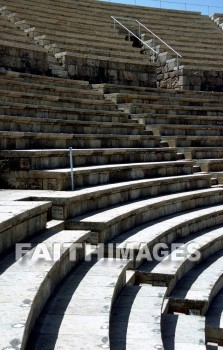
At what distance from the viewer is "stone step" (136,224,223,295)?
5420 millimetres

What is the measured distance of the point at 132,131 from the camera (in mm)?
10586

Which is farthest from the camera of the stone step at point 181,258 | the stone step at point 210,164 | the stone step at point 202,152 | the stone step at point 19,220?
the stone step at point 202,152

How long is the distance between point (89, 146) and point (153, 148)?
1707 mm

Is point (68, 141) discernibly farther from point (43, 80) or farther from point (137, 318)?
point (137, 318)

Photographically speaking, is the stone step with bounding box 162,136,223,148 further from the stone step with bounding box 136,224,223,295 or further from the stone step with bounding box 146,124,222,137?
the stone step with bounding box 136,224,223,295

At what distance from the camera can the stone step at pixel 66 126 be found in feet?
25.7

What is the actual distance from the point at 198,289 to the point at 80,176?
247cm

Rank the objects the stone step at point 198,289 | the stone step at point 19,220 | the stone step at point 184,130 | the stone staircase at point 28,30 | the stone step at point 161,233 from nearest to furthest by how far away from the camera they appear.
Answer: the stone step at point 19,220, the stone step at point 198,289, the stone step at point 161,233, the stone step at point 184,130, the stone staircase at point 28,30

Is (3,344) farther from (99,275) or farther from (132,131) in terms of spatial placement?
(132,131)

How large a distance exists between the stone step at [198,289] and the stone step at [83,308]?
29.5 inches

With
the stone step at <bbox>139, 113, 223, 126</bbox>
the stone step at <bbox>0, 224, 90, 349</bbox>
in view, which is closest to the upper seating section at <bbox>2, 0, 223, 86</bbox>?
the stone step at <bbox>139, 113, 223, 126</bbox>

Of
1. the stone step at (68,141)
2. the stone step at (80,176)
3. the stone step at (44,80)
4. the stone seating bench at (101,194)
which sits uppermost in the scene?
the stone step at (44,80)

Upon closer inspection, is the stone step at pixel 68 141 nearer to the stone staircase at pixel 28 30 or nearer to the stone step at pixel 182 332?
the stone staircase at pixel 28 30

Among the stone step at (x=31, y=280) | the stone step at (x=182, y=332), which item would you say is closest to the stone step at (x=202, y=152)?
the stone step at (x=31, y=280)
